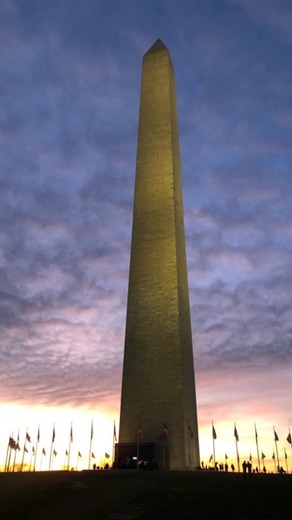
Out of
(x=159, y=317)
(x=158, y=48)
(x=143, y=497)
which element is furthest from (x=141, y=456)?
(x=158, y=48)

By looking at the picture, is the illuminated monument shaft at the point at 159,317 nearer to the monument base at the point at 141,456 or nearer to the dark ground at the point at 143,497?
the monument base at the point at 141,456

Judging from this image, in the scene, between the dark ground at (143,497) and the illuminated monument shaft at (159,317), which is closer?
the dark ground at (143,497)

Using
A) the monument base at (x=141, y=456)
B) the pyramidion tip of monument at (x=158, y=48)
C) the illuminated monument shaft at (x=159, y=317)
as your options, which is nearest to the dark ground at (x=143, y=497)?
the monument base at (x=141, y=456)

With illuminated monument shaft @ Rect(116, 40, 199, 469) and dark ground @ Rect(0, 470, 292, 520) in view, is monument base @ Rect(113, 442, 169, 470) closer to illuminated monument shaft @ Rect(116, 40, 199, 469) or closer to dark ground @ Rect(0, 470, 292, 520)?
illuminated monument shaft @ Rect(116, 40, 199, 469)

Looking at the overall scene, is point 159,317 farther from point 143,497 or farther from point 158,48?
point 158,48

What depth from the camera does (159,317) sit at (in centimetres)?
3525

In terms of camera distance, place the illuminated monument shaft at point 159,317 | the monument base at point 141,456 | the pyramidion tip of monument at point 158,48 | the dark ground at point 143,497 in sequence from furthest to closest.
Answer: the pyramidion tip of monument at point 158,48 < the illuminated monument shaft at point 159,317 < the monument base at point 141,456 < the dark ground at point 143,497

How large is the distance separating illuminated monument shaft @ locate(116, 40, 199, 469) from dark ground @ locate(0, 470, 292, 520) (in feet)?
21.4

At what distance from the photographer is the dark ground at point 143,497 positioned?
16.8m

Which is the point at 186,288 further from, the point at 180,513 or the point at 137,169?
the point at 180,513

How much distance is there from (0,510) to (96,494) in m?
3.82

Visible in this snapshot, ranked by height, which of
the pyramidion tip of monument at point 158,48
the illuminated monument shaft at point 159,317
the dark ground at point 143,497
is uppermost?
the pyramidion tip of monument at point 158,48

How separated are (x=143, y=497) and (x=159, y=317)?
17.1 m

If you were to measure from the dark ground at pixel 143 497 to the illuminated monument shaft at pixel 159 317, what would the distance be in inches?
257
